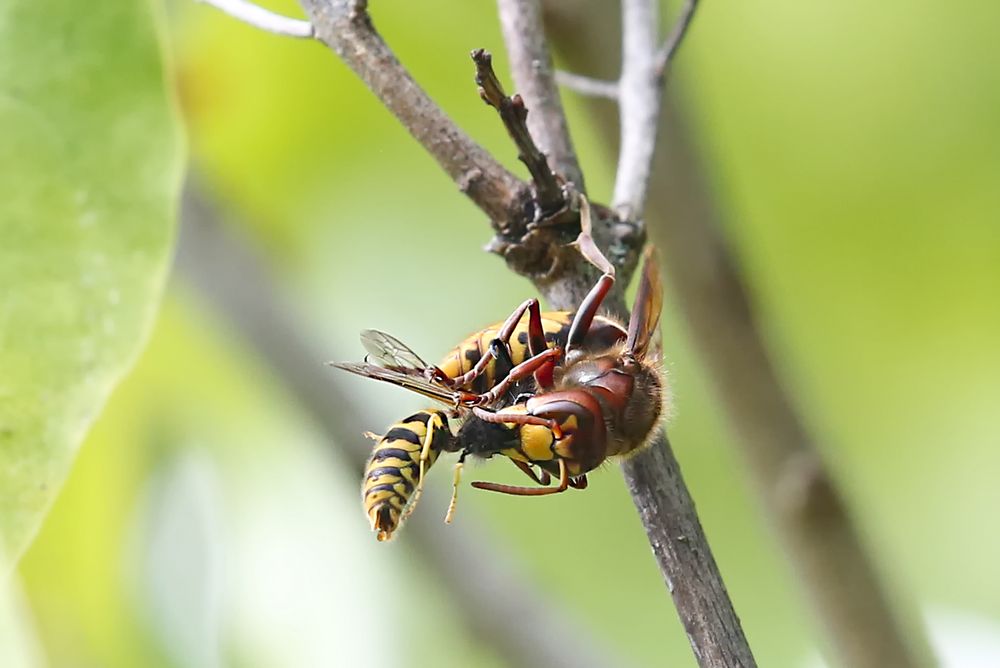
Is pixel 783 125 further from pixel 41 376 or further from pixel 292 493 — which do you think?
pixel 41 376

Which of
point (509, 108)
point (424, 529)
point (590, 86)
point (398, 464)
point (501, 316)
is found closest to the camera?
point (509, 108)

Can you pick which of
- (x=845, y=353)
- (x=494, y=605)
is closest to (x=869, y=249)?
(x=845, y=353)

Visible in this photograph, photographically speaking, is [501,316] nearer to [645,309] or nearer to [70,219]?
[645,309]

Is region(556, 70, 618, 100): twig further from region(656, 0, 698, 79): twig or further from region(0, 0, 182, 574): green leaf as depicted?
region(0, 0, 182, 574): green leaf

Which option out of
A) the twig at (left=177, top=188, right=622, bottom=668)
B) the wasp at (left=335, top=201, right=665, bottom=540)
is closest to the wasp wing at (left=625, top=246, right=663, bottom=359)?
the wasp at (left=335, top=201, right=665, bottom=540)

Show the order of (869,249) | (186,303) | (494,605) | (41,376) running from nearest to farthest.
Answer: (41,376) → (494,605) → (869,249) → (186,303)

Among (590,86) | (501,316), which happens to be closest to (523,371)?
(590,86)

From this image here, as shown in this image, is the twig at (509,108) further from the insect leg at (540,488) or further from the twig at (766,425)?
the twig at (766,425)
